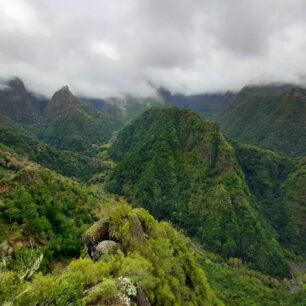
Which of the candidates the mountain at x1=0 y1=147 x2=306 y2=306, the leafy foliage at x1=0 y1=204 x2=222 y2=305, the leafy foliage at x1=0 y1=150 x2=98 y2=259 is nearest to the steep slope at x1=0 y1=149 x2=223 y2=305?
the mountain at x1=0 y1=147 x2=306 y2=306

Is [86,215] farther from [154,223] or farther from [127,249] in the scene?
[127,249]

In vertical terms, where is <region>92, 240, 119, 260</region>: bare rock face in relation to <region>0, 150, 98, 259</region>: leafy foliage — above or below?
above

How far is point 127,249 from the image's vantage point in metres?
84.8

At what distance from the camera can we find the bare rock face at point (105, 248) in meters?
80.7

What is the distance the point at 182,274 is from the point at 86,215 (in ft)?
171

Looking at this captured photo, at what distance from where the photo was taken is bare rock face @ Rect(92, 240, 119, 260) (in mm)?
80744

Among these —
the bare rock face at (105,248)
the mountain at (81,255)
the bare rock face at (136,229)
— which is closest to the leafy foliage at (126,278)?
the mountain at (81,255)

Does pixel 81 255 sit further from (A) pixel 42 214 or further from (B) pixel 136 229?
(A) pixel 42 214

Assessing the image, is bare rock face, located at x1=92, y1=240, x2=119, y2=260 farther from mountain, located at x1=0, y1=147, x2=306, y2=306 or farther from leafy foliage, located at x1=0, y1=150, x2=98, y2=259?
leafy foliage, located at x1=0, y1=150, x2=98, y2=259

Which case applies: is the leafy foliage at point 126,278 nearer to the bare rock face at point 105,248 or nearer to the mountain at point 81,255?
the mountain at point 81,255

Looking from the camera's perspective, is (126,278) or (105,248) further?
(105,248)

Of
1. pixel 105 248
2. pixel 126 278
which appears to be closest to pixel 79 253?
pixel 105 248

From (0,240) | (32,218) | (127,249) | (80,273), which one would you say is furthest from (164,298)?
(32,218)

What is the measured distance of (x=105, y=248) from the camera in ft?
268
